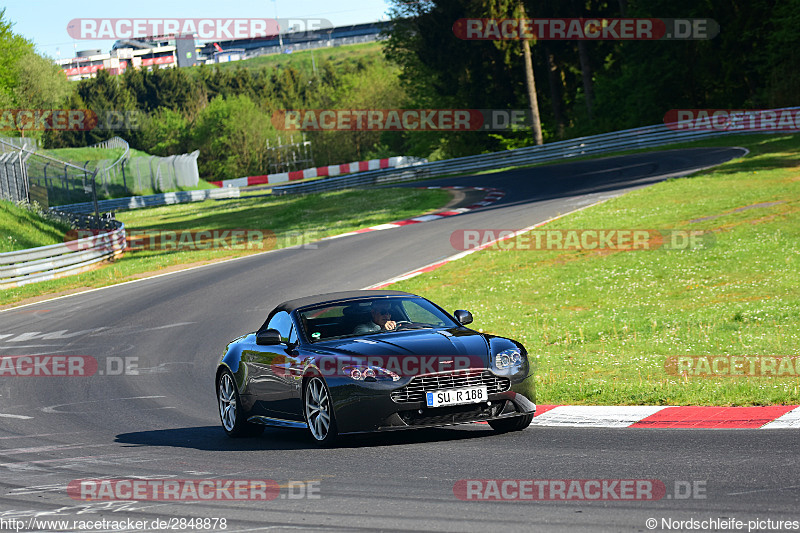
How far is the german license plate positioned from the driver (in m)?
1.34

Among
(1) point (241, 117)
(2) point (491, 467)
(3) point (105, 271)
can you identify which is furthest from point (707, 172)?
(1) point (241, 117)

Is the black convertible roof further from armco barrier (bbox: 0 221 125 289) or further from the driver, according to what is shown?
armco barrier (bbox: 0 221 125 289)

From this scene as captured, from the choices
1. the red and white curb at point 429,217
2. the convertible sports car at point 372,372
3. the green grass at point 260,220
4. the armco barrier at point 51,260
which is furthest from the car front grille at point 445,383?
the armco barrier at point 51,260

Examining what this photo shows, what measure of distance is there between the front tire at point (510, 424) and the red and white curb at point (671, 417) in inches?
12.2

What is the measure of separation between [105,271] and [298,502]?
25.3 metres

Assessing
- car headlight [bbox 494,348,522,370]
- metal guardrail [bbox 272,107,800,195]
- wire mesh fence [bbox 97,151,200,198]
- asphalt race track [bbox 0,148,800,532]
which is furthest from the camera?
wire mesh fence [bbox 97,151,200,198]

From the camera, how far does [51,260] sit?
29969 millimetres

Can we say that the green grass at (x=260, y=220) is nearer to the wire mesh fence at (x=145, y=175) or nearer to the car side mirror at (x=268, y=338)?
the wire mesh fence at (x=145, y=175)

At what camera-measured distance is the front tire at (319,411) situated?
27.5ft

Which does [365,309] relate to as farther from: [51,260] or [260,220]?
[260,220]

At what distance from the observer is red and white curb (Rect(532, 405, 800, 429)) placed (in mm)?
7961
